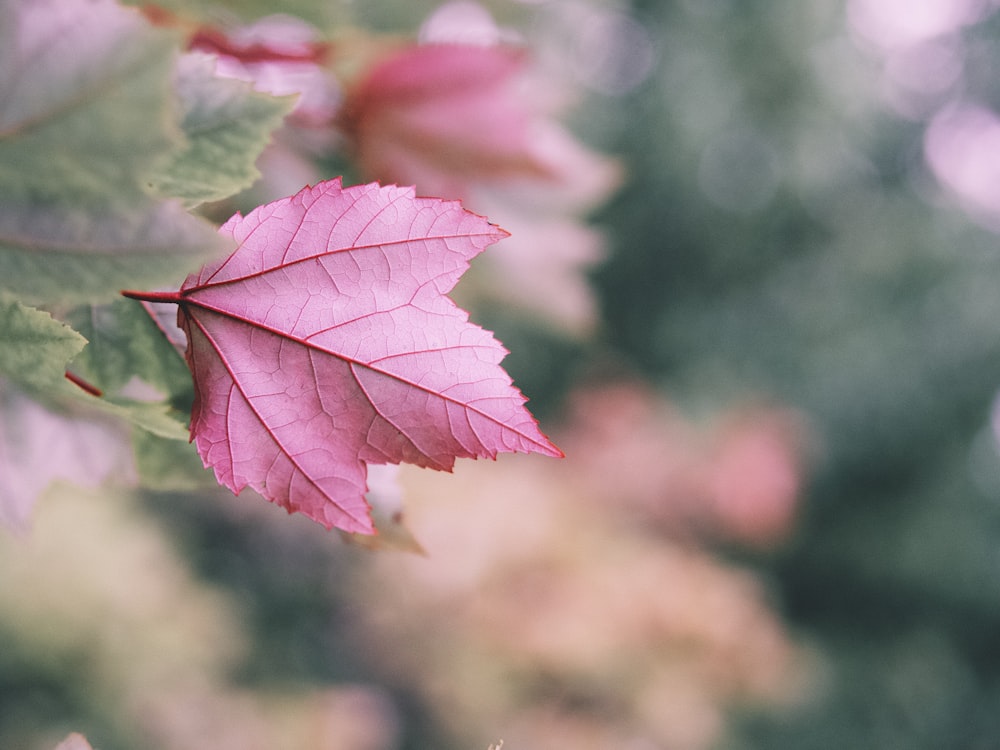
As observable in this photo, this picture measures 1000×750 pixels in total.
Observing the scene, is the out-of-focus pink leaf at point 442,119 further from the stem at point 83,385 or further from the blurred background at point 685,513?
the blurred background at point 685,513

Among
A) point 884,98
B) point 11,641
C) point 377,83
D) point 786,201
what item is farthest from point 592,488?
point 377,83

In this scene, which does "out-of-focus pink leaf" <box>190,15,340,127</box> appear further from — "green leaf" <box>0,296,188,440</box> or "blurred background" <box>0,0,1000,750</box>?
"blurred background" <box>0,0,1000,750</box>

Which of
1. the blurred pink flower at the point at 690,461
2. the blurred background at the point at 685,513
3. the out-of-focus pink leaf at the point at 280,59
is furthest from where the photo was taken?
the blurred pink flower at the point at 690,461

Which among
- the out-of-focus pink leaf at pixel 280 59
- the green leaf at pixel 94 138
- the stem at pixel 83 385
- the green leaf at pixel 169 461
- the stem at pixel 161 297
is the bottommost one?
the green leaf at pixel 169 461

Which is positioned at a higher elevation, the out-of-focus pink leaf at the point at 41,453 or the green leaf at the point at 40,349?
the green leaf at the point at 40,349

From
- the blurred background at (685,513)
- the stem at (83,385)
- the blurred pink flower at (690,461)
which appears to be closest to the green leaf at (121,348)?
the stem at (83,385)

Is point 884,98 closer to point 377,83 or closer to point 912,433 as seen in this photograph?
point 912,433
